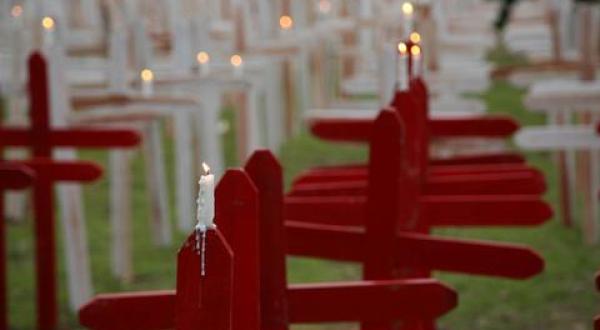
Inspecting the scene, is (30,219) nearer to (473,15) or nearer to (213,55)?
(213,55)

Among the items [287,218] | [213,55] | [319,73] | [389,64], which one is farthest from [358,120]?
[319,73]

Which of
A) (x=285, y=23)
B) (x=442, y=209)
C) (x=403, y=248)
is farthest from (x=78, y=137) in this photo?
(x=285, y=23)

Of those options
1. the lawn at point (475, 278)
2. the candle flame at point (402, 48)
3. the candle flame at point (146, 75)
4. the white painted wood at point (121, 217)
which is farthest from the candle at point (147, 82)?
the candle flame at point (402, 48)

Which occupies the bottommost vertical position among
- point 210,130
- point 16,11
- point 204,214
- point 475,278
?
point 475,278

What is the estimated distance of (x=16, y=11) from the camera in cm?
655

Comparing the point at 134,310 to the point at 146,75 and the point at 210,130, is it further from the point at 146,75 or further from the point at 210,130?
the point at 210,130

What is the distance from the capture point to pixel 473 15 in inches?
394

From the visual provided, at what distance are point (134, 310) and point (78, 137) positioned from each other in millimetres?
1855

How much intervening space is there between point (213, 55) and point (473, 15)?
12.1ft

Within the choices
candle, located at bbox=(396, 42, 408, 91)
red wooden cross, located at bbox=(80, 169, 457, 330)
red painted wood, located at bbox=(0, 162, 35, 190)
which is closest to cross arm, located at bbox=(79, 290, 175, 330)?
red wooden cross, located at bbox=(80, 169, 457, 330)

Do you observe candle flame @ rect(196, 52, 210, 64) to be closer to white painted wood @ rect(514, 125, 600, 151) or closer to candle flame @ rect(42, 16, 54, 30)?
candle flame @ rect(42, 16, 54, 30)

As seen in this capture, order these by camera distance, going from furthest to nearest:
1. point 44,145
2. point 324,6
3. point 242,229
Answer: point 324,6
point 44,145
point 242,229

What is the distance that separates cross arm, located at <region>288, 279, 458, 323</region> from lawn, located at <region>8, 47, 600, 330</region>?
2.25 meters

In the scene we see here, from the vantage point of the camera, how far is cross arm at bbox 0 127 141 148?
3.61 meters
